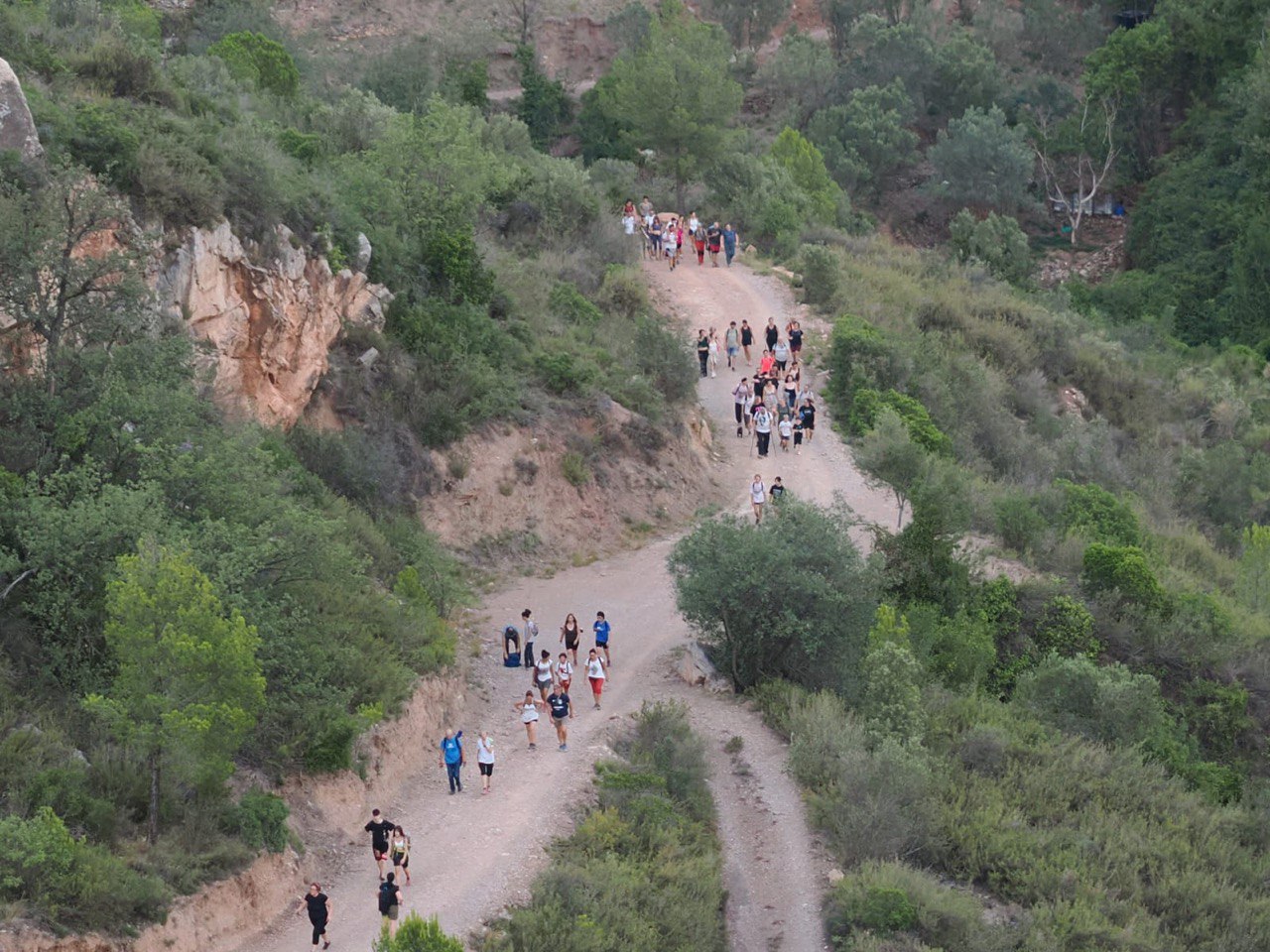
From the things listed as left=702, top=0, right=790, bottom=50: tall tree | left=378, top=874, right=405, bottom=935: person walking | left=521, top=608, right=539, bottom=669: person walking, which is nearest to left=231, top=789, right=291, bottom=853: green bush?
left=378, top=874, right=405, bottom=935: person walking

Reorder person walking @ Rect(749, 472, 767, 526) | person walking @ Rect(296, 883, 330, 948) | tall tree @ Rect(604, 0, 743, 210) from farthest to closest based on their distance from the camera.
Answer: tall tree @ Rect(604, 0, 743, 210), person walking @ Rect(749, 472, 767, 526), person walking @ Rect(296, 883, 330, 948)

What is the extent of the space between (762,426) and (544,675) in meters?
12.1

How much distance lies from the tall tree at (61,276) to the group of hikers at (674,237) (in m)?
24.6

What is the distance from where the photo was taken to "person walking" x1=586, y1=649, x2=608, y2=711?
2559 cm

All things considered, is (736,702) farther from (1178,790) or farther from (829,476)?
(829,476)

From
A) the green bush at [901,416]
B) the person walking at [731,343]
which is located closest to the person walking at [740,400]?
the green bush at [901,416]

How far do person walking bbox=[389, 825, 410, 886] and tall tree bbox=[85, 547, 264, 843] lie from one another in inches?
91.1

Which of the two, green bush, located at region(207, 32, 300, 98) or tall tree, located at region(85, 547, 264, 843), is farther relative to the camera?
green bush, located at region(207, 32, 300, 98)

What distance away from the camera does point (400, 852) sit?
19484 millimetres

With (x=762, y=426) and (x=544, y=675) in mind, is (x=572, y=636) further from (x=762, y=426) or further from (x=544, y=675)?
(x=762, y=426)

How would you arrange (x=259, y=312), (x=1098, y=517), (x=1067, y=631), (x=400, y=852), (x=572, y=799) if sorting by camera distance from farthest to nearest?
(x=1098, y=517), (x=1067, y=631), (x=259, y=312), (x=572, y=799), (x=400, y=852)

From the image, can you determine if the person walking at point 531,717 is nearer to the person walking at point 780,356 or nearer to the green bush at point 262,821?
the green bush at point 262,821

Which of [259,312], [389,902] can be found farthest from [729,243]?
[389,902]

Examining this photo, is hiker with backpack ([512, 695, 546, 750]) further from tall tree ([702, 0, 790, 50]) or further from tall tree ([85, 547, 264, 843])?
tall tree ([702, 0, 790, 50])
